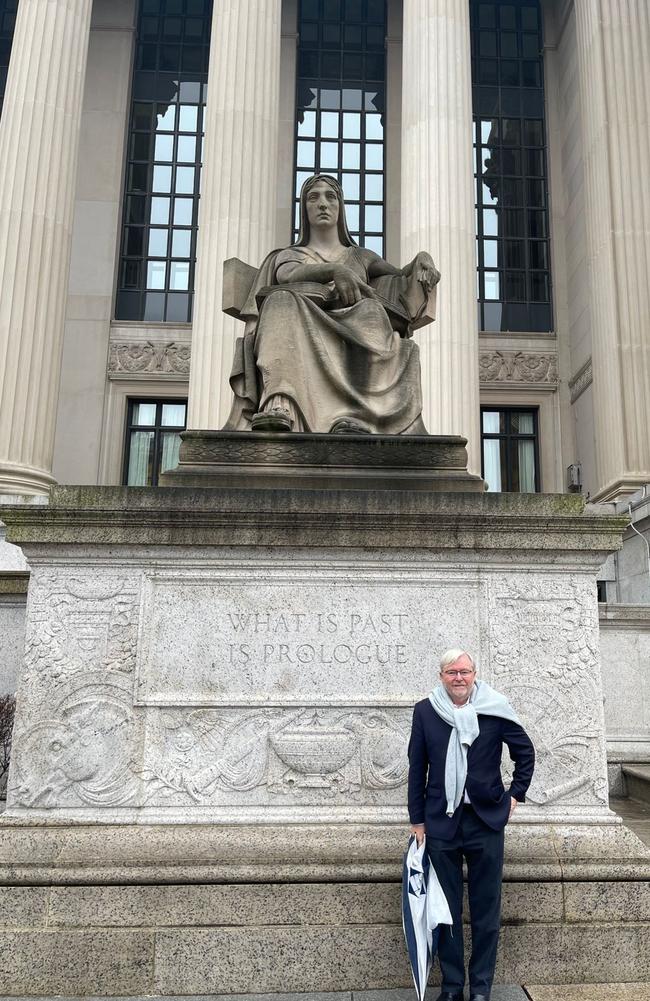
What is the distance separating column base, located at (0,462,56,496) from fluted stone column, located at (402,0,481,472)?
8055 millimetres

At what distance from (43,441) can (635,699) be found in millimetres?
12587

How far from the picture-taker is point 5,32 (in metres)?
26.6

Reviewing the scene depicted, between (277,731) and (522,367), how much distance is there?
71.4 feet

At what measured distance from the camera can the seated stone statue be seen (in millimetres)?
6055

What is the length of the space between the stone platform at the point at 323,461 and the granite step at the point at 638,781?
4.95 m

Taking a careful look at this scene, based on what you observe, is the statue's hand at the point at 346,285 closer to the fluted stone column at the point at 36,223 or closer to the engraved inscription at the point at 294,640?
the engraved inscription at the point at 294,640

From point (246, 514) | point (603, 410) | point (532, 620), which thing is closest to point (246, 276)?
point (246, 514)

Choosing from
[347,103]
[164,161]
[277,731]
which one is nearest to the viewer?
[277,731]

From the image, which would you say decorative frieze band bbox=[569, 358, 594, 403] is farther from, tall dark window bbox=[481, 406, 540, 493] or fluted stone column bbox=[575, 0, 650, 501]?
fluted stone column bbox=[575, 0, 650, 501]

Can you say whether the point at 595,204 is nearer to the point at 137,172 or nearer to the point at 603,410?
the point at 603,410

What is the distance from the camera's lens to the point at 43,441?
17484 mm

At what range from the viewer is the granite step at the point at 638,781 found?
867 centimetres

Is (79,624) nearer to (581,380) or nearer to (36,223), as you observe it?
(36,223)

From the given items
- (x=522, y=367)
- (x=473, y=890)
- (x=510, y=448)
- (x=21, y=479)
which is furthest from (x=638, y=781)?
(x=522, y=367)
